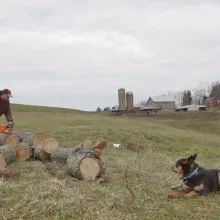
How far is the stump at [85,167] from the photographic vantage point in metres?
7.52

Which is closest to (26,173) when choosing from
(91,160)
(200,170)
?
(91,160)

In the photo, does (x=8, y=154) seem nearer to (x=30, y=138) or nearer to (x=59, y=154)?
(x=59, y=154)

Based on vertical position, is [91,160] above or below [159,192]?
above

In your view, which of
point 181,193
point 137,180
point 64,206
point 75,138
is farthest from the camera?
point 75,138

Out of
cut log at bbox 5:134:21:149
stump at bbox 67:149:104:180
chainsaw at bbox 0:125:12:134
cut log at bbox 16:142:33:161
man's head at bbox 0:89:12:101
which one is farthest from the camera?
cut log at bbox 5:134:21:149

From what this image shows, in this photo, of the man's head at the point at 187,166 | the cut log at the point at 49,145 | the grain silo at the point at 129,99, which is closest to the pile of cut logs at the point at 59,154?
the cut log at the point at 49,145

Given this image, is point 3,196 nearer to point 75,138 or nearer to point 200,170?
point 200,170

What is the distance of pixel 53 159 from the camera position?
9.52m

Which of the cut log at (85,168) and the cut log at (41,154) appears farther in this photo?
the cut log at (41,154)

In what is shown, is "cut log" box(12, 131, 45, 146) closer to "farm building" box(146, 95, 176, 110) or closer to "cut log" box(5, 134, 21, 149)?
"cut log" box(5, 134, 21, 149)

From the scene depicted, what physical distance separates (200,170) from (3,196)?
354cm

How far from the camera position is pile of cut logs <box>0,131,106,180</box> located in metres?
7.57

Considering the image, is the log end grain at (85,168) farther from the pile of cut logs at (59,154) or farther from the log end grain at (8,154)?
the log end grain at (8,154)

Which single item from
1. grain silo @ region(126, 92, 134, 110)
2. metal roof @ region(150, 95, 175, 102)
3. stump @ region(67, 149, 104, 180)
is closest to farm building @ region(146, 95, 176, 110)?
metal roof @ region(150, 95, 175, 102)
